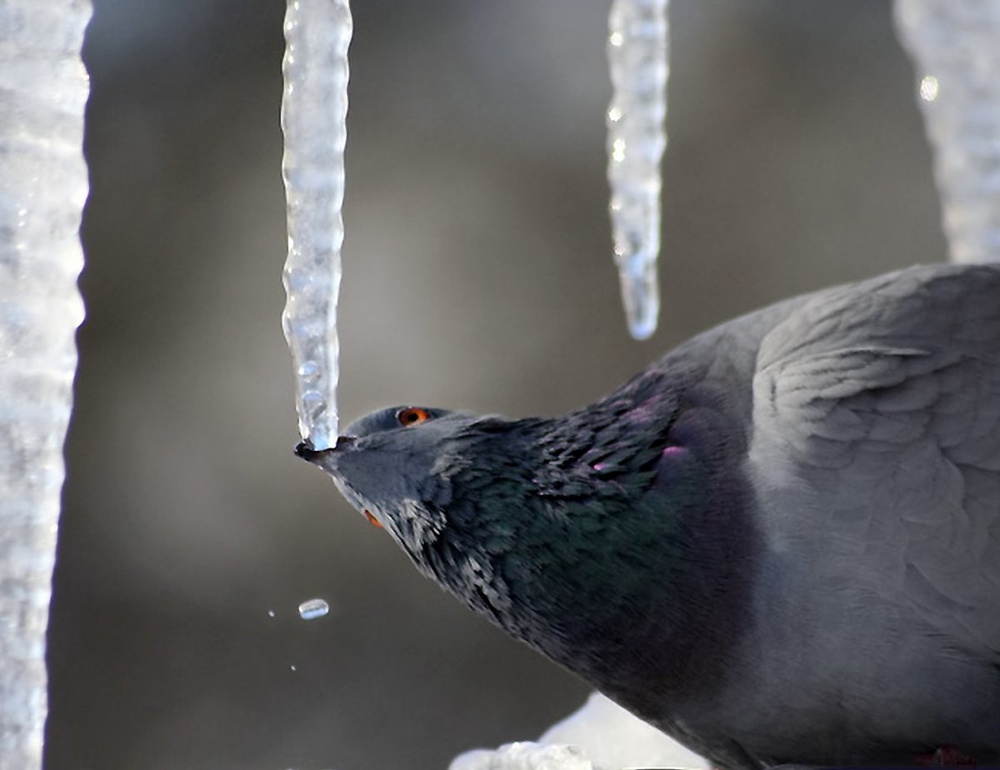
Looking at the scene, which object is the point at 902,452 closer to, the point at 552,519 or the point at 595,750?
the point at 552,519

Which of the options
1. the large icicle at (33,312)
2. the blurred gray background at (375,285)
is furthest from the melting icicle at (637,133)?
the blurred gray background at (375,285)

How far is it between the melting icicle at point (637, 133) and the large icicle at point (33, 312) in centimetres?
60

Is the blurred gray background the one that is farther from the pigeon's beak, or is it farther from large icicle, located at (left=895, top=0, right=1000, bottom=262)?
the pigeon's beak

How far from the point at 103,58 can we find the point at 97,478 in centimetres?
101

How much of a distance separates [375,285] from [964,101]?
6.56 feet

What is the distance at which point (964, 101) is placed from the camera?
1.70m

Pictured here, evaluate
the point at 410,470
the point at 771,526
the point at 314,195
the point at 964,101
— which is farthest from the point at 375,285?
the point at 771,526

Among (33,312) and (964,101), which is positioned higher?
(964,101)

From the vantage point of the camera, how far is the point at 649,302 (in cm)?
147

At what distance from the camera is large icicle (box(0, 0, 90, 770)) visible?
110cm

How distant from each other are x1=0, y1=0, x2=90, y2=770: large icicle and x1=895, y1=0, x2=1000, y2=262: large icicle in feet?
3.34

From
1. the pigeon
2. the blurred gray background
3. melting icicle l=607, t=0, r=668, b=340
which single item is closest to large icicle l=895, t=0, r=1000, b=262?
melting icicle l=607, t=0, r=668, b=340

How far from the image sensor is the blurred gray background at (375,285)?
10.7 ft

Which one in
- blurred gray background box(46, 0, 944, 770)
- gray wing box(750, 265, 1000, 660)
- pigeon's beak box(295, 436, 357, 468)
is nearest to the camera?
gray wing box(750, 265, 1000, 660)
